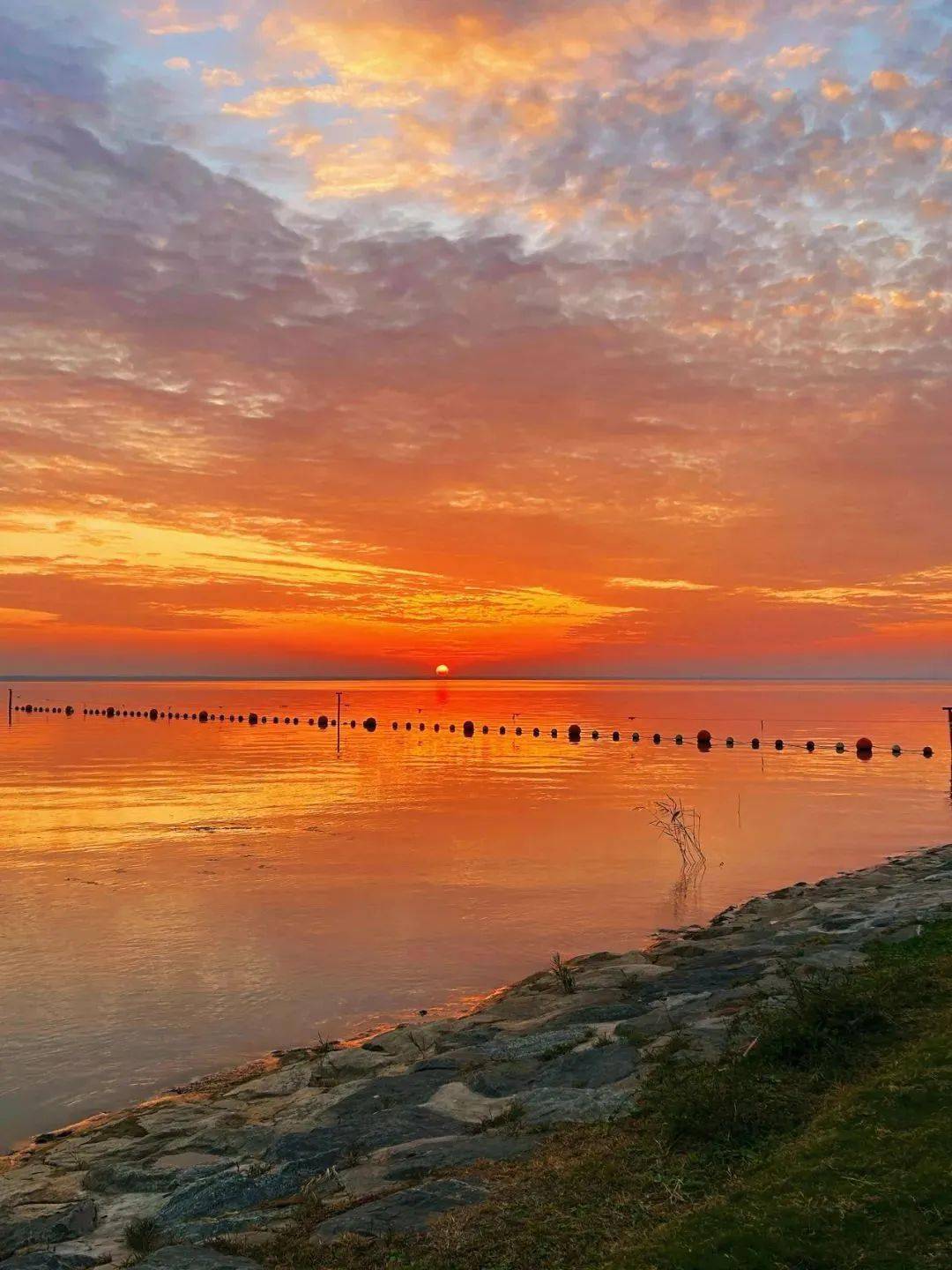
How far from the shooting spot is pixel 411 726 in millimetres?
88562

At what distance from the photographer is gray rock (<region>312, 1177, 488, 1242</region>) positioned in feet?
20.9

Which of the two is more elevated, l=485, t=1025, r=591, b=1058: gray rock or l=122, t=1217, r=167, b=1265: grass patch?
l=485, t=1025, r=591, b=1058: gray rock

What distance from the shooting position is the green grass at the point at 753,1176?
17.2 ft

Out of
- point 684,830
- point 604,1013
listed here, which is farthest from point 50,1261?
point 684,830

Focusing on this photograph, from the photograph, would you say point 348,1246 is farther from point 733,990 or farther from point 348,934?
point 348,934

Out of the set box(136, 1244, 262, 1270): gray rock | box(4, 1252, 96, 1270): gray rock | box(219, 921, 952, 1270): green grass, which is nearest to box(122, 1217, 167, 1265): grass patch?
box(4, 1252, 96, 1270): gray rock

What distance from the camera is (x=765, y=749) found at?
5997 centimetres

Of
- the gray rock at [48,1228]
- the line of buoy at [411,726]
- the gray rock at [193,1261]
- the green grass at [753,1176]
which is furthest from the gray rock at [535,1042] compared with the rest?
the line of buoy at [411,726]

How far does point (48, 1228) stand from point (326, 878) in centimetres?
1552

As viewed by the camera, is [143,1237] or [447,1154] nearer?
[143,1237]

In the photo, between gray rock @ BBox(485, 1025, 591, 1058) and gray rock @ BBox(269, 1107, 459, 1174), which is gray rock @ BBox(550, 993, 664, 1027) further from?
gray rock @ BBox(269, 1107, 459, 1174)

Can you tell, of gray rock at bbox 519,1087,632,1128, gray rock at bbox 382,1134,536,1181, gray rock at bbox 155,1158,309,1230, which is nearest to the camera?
gray rock at bbox 382,1134,536,1181

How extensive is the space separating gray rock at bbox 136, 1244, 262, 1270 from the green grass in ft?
0.70

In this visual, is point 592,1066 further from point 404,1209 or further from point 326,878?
point 326,878
